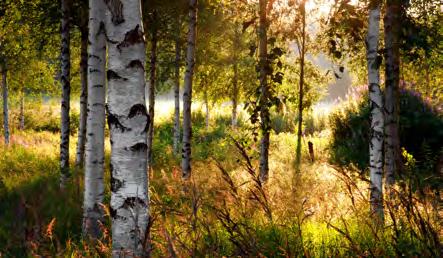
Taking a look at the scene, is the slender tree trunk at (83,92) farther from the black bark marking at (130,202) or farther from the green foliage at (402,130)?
the black bark marking at (130,202)

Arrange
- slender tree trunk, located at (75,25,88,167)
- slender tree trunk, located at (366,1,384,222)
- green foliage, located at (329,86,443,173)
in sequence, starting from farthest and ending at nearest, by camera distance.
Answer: green foliage, located at (329,86,443,173) → slender tree trunk, located at (75,25,88,167) → slender tree trunk, located at (366,1,384,222)

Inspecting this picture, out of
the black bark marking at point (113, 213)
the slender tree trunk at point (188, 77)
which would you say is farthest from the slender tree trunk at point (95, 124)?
the black bark marking at point (113, 213)

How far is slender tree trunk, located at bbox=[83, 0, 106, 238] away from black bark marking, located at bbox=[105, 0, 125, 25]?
3299 mm

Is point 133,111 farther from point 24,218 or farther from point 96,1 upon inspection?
point 24,218

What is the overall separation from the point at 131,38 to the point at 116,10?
0.22m

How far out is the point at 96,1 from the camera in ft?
20.7

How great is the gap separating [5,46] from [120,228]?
588 inches

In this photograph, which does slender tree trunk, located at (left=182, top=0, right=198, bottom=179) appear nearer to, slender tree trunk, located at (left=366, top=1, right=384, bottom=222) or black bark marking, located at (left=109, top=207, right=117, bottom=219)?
slender tree trunk, located at (left=366, top=1, right=384, bottom=222)

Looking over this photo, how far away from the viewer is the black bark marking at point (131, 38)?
3.15 metres

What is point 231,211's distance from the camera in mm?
5145

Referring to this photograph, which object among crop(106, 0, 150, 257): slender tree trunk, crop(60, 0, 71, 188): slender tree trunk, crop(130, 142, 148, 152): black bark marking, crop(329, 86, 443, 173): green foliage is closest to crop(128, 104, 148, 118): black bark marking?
crop(106, 0, 150, 257): slender tree trunk

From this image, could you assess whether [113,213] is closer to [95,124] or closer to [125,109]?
[125,109]

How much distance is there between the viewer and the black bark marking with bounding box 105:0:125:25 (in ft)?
10.2

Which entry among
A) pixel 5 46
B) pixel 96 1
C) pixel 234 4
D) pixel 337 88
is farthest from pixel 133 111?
pixel 337 88
